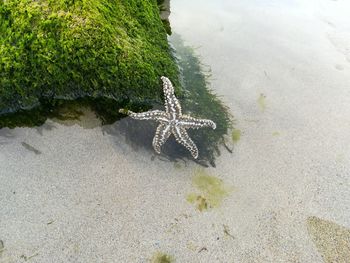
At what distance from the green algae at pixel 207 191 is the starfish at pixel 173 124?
1.05 ft

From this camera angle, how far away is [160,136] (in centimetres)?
498

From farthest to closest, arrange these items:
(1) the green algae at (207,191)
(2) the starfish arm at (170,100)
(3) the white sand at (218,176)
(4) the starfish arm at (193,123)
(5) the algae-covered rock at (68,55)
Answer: (2) the starfish arm at (170,100) → (4) the starfish arm at (193,123) → (5) the algae-covered rock at (68,55) → (1) the green algae at (207,191) → (3) the white sand at (218,176)

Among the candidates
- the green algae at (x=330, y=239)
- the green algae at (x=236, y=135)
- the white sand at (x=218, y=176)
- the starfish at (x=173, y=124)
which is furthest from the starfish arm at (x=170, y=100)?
the green algae at (x=330, y=239)

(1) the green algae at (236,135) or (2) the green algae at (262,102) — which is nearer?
(1) the green algae at (236,135)

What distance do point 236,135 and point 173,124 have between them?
107 cm

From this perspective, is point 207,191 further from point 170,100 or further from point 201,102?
point 201,102

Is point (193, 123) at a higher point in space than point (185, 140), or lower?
higher

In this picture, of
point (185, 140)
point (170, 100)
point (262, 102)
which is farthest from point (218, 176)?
point (262, 102)

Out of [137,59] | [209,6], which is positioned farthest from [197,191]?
[209,6]

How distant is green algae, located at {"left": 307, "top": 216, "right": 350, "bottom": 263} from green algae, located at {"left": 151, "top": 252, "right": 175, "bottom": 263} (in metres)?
1.79

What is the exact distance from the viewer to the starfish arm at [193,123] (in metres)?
5.06

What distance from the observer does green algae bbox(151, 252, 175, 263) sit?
4070 millimetres

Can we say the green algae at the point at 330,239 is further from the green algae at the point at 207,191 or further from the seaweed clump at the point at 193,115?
the seaweed clump at the point at 193,115

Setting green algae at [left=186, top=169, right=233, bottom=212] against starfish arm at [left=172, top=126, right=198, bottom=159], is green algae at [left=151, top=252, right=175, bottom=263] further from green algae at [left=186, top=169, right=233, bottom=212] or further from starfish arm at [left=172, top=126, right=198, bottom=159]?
starfish arm at [left=172, top=126, right=198, bottom=159]
